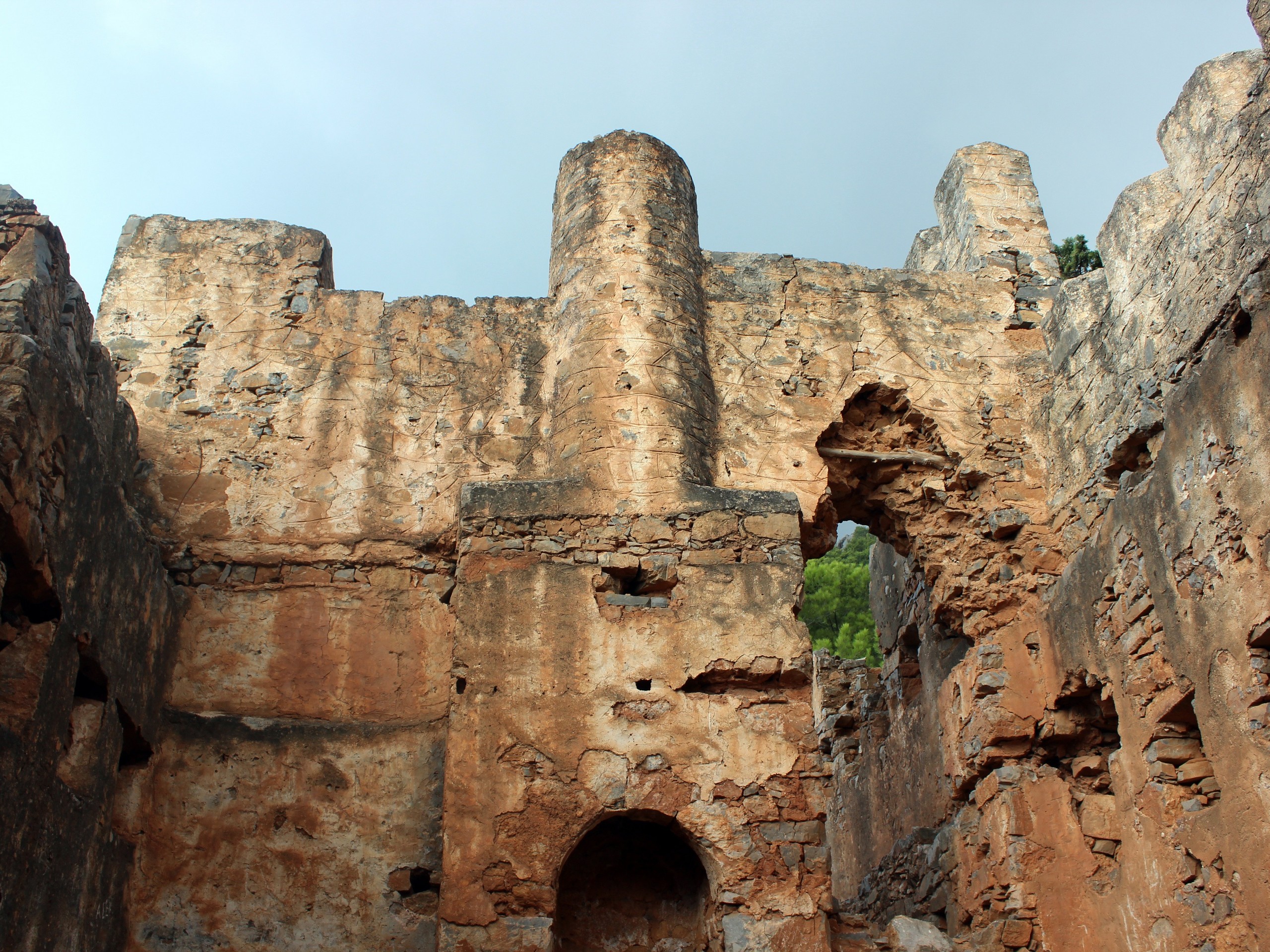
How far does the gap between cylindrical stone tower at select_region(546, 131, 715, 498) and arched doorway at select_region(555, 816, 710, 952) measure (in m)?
1.77

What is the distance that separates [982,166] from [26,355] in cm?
641

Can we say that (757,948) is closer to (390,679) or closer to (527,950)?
(527,950)

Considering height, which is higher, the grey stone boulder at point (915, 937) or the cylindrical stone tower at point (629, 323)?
the cylindrical stone tower at point (629, 323)

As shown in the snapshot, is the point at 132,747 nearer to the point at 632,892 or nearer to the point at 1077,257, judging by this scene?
the point at 632,892

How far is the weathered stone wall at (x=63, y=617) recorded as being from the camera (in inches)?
165

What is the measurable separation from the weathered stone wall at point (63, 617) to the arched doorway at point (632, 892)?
2.05 m

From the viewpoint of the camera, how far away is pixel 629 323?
22.4 ft

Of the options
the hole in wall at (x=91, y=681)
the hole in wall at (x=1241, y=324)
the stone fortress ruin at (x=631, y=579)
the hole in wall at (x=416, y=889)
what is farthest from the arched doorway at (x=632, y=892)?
the hole in wall at (x=1241, y=324)

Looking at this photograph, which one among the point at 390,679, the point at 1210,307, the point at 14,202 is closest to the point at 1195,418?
the point at 1210,307

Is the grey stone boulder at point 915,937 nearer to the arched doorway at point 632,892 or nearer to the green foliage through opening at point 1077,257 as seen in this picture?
the arched doorway at point 632,892

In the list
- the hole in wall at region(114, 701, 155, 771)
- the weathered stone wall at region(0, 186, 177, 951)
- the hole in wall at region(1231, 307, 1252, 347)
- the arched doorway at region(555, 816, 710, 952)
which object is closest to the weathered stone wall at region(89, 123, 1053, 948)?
the hole in wall at region(114, 701, 155, 771)

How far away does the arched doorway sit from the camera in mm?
5523

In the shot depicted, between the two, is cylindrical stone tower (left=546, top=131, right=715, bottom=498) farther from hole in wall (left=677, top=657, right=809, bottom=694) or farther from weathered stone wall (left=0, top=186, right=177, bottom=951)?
weathered stone wall (left=0, top=186, right=177, bottom=951)

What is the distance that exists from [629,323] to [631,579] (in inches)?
64.5
